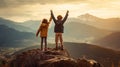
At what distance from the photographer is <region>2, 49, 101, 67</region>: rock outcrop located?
20266 millimetres

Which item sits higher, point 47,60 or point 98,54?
point 47,60

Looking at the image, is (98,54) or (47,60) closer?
(47,60)

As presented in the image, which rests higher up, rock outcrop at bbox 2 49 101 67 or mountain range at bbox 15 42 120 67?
rock outcrop at bbox 2 49 101 67

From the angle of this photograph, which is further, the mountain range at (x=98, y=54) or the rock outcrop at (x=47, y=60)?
the mountain range at (x=98, y=54)

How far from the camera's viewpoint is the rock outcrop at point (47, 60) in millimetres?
20266

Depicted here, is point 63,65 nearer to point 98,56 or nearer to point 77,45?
point 98,56

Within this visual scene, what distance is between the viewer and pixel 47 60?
21500 millimetres

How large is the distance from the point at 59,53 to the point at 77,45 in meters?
125

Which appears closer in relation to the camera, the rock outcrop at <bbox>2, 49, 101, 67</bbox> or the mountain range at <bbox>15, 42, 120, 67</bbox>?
the rock outcrop at <bbox>2, 49, 101, 67</bbox>

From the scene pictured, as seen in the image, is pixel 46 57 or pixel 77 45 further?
pixel 77 45

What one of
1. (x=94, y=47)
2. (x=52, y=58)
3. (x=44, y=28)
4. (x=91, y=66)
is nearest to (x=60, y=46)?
(x=44, y=28)

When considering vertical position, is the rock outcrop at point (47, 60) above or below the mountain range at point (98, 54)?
above

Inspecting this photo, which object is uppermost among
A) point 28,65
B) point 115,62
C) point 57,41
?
point 57,41

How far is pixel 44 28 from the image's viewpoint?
24.5 m
